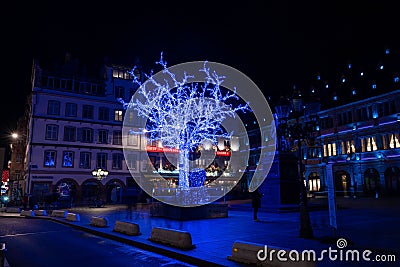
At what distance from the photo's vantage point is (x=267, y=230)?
1266cm

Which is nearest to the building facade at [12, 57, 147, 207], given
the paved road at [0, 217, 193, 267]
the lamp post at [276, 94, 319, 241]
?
the paved road at [0, 217, 193, 267]

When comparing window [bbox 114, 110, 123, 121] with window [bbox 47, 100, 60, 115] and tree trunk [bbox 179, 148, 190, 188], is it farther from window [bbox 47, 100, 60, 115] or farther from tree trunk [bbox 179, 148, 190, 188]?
tree trunk [bbox 179, 148, 190, 188]

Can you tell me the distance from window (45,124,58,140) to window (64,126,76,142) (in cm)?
117

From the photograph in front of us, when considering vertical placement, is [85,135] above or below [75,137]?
above

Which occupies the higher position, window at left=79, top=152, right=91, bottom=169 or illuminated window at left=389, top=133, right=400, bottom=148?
illuminated window at left=389, top=133, right=400, bottom=148

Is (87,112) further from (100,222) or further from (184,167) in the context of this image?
(100,222)

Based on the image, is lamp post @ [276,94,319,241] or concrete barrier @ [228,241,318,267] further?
lamp post @ [276,94,319,241]

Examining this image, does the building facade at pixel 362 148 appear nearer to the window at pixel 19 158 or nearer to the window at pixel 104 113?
the window at pixel 104 113

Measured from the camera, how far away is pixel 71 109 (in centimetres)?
3969

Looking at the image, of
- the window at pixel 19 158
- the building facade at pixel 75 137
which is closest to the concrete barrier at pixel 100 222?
the building facade at pixel 75 137

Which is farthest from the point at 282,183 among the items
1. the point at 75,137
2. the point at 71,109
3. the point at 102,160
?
the point at 71,109

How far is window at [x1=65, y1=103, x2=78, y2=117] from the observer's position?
129ft

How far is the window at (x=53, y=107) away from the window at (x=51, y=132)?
1.63 m

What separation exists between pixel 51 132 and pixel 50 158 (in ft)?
10.4
